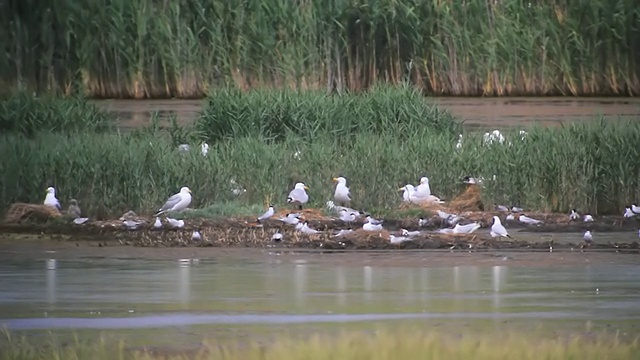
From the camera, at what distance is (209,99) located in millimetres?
17281

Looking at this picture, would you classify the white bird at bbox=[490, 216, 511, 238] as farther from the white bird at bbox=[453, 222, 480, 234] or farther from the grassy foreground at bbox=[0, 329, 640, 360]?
the grassy foreground at bbox=[0, 329, 640, 360]

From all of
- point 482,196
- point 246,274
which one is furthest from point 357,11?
point 246,274

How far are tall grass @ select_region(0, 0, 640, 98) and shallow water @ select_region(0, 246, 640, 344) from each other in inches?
376

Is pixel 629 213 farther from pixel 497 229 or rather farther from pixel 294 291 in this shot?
pixel 294 291

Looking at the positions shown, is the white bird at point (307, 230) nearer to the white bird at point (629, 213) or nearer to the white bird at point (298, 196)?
the white bird at point (298, 196)

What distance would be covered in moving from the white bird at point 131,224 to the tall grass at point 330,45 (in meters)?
8.06

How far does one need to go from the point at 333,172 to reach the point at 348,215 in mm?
1296

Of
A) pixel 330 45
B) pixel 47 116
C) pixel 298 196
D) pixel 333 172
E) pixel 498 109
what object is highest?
pixel 330 45

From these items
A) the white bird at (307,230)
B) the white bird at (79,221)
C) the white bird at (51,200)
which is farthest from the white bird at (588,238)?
the white bird at (51,200)

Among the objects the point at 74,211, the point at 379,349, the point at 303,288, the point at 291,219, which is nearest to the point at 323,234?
the point at 291,219

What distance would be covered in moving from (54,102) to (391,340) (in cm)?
1195

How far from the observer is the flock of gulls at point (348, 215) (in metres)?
12.0

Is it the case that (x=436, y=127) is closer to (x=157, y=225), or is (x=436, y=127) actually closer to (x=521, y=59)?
(x=521, y=59)

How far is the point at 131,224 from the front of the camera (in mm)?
12508
